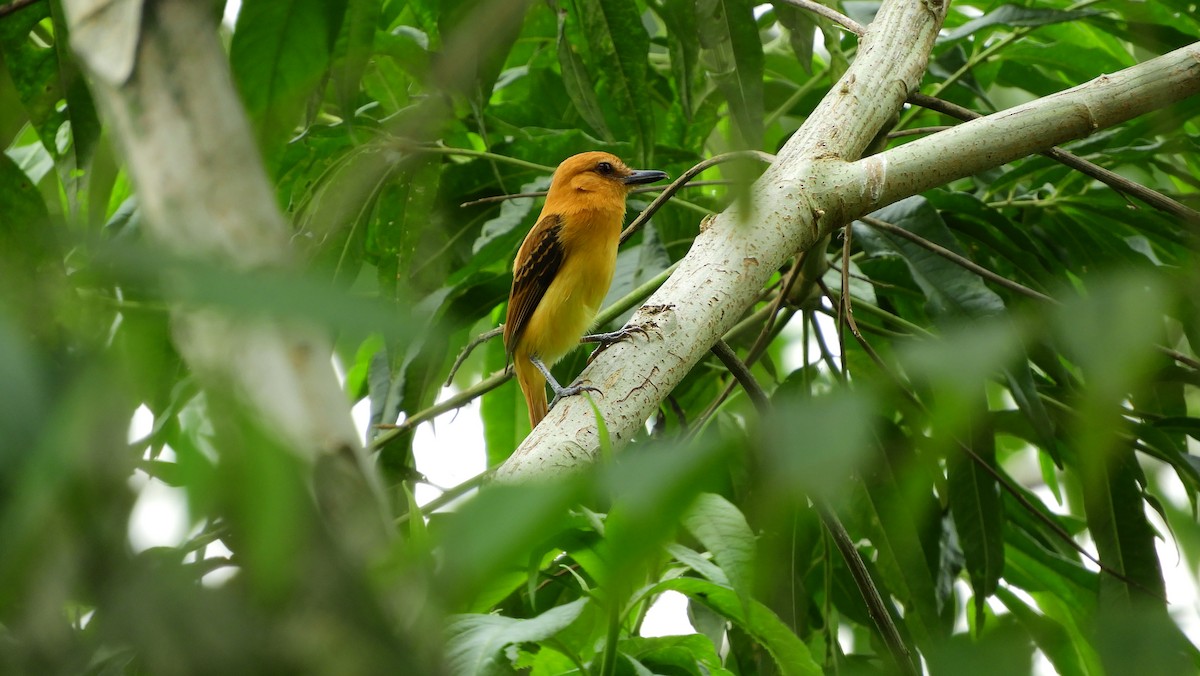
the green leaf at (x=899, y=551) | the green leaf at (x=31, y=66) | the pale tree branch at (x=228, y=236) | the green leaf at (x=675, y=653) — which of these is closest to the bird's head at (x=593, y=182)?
the green leaf at (x=899, y=551)

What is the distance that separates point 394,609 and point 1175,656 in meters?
0.41

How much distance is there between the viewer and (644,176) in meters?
3.67

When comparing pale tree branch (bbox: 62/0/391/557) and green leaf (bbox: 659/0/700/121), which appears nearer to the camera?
pale tree branch (bbox: 62/0/391/557)

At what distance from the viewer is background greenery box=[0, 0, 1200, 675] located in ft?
1.72

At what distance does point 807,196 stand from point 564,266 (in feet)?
5.97

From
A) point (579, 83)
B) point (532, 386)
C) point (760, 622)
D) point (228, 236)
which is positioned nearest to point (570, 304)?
point (532, 386)

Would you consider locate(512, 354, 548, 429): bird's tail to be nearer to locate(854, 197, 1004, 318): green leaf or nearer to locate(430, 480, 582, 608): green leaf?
locate(854, 197, 1004, 318): green leaf

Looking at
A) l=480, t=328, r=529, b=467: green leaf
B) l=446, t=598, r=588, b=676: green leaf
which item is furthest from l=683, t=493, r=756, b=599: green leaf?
l=480, t=328, r=529, b=467: green leaf

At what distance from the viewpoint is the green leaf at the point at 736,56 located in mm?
2340

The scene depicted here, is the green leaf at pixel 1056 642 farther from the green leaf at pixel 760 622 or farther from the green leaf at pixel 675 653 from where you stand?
the green leaf at pixel 675 653

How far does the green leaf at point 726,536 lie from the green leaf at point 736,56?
105 cm

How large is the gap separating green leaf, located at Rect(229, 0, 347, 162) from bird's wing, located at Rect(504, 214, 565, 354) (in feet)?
7.64

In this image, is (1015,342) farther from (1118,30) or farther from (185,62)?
(1118,30)

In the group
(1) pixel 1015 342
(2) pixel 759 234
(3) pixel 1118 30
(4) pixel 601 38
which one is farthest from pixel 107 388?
(3) pixel 1118 30
